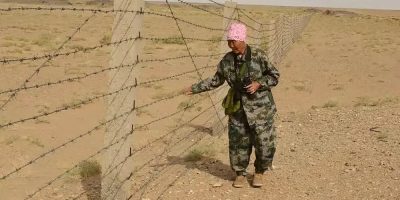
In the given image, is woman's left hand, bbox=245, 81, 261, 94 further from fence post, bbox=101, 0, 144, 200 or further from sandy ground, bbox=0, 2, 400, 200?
fence post, bbox=101, 0, 144, 200

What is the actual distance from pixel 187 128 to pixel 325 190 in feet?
11.6

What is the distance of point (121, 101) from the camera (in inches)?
158

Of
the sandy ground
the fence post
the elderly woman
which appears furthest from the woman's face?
the sandy ground

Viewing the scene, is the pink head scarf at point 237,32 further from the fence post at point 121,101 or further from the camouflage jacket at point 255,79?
the fence post at point 121,101

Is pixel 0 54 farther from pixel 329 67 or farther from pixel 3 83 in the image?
pixel 329 67

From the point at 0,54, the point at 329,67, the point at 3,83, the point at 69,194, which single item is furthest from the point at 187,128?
the point at 0,54

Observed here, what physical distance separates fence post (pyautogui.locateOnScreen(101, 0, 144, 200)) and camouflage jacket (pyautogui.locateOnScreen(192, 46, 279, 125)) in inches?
47.7

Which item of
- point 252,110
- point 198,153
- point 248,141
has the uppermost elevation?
point 252,110

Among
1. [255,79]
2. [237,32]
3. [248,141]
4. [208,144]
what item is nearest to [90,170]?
[208,144]

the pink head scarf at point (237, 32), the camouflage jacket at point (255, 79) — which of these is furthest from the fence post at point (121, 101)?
the camouflage jacket at point (255, 79)

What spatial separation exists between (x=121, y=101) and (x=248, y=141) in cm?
180

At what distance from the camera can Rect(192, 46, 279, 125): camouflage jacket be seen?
505 cm

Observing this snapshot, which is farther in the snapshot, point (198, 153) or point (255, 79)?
point (198, 153)

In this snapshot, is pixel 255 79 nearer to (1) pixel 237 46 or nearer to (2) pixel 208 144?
(1) pixel 237 46
